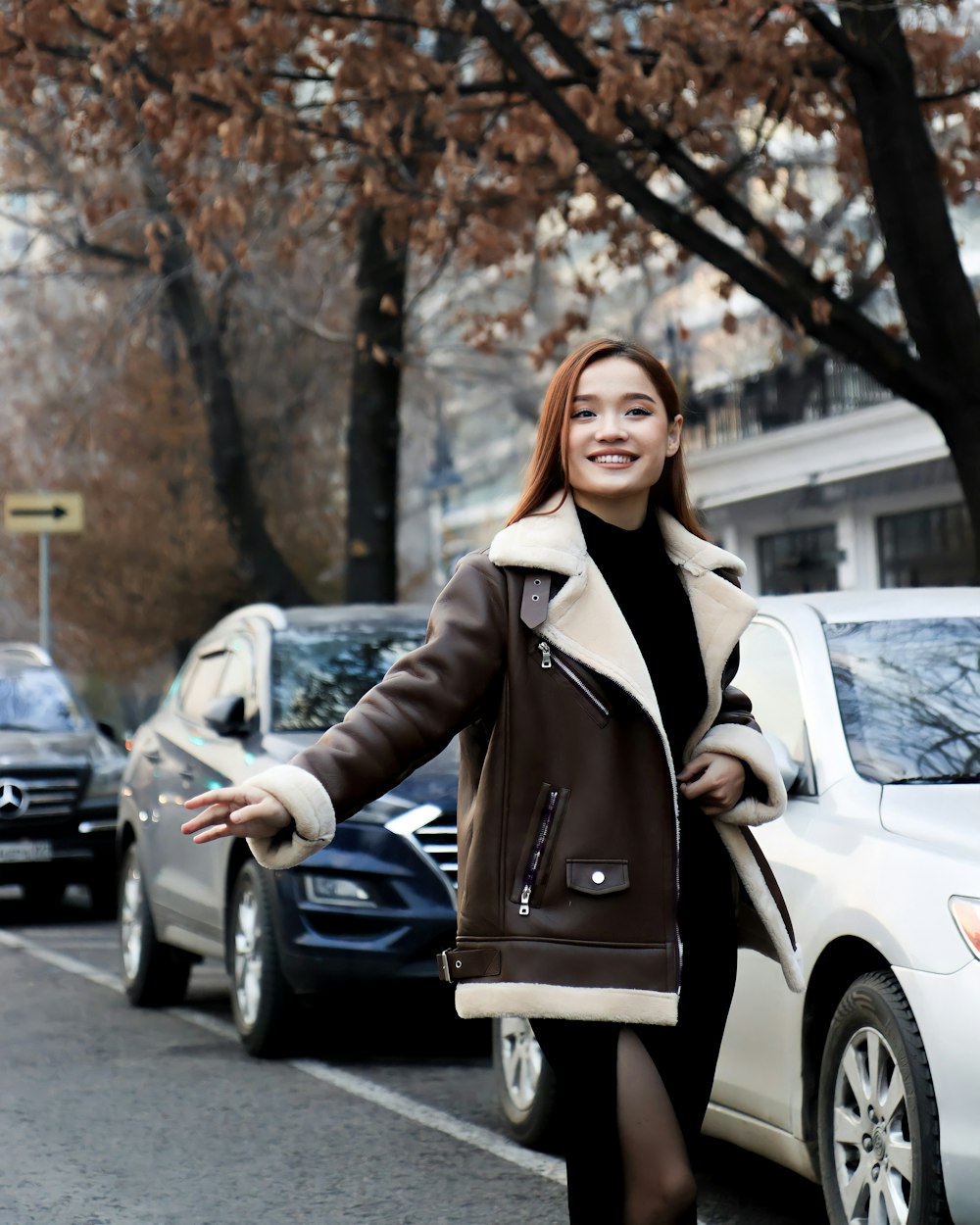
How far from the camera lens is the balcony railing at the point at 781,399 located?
81.0ft

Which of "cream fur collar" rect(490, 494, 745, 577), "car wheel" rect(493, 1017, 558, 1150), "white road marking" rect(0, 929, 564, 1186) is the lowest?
"white road marking" rect(0, 929, 564, 1186)

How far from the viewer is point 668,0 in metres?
12.1

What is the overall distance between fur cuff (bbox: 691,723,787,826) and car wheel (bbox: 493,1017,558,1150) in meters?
2.74

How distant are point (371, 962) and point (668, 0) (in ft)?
20.8

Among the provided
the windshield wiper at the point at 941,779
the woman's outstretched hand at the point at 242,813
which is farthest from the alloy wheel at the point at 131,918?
the woman's outstretched hand at the point at 242,813

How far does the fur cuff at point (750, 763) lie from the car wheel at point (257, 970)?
186 inches

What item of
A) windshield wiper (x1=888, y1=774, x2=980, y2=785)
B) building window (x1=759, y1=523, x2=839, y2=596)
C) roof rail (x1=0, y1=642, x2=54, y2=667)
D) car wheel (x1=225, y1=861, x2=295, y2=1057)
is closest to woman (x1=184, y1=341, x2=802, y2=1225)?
windshield wiper (x1=888, y1=774, x2=980, y2=785)

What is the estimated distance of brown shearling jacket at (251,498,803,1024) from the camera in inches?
133

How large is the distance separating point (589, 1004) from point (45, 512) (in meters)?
16.7

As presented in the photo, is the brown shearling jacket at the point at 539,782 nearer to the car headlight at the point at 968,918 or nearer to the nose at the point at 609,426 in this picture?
the nose at the point at 609,426

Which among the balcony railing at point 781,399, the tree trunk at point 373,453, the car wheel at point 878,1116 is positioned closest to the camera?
the car wheel at point 878,1116

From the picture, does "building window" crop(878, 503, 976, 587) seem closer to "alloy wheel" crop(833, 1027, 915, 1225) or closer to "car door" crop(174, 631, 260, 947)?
"car door" crop(174, 631, 260, 947)

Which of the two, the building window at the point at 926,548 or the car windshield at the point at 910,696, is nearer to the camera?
the car windshield at the point at 910,696

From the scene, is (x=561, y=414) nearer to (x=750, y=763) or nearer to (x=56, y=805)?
(x=750, y=763)
